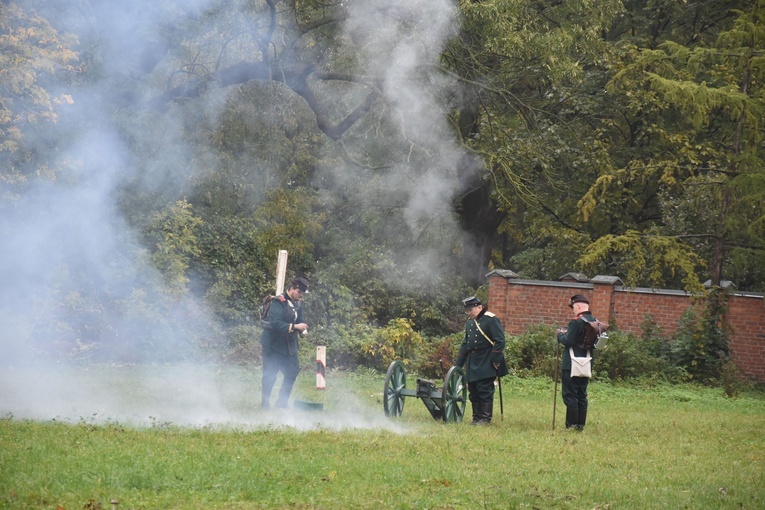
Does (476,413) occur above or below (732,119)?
below

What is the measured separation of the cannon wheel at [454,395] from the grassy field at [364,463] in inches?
8.8

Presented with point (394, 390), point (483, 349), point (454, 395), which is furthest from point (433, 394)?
point (483, 349)

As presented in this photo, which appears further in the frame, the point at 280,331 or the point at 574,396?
the point at 280,331

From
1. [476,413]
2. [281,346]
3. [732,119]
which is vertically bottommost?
[476,413]

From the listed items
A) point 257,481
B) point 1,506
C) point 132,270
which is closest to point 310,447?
point 257,481

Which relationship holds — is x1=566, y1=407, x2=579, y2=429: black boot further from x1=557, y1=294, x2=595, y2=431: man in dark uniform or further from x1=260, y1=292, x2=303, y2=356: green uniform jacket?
x1=260, y1=292, x2=303, y2=356: green uniform jacket

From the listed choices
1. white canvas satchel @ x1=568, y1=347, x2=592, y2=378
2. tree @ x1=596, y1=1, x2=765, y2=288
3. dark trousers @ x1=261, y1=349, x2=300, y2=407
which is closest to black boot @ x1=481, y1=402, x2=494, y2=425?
white canvas satchel @ x1=568, y1=347, x2=592, y2=378

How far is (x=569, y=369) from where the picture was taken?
39.9 feet

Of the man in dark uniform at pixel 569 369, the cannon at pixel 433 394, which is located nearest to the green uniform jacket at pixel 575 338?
the man in dark uniform at pixel 569 369

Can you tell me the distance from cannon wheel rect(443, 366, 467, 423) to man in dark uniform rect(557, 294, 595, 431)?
125 centimetres

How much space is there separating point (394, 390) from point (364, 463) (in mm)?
3509

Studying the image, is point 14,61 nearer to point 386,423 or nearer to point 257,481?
point 386,423

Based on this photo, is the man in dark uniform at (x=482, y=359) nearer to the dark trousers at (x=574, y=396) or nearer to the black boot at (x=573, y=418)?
the dark trousers at (x=574, y=396)

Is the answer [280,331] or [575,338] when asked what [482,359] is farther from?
[280,331]
